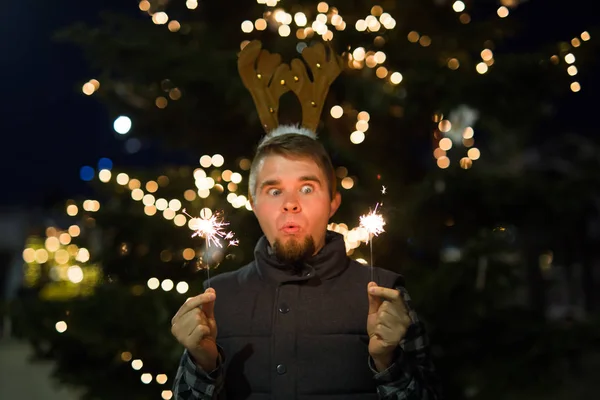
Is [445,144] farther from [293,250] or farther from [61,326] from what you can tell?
[61,326]

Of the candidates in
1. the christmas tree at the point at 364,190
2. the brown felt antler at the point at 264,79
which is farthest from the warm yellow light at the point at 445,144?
the brown felt antler at the point at 264,79

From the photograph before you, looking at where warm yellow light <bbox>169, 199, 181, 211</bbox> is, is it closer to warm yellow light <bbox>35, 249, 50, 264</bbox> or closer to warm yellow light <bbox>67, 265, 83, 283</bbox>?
warm yellow light <bbox>67, 265, 83, 283</bbox>

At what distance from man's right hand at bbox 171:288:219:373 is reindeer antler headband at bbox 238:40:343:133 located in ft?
3.12

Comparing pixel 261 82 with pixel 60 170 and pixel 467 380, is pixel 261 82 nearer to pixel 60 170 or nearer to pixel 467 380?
pixel 467 380

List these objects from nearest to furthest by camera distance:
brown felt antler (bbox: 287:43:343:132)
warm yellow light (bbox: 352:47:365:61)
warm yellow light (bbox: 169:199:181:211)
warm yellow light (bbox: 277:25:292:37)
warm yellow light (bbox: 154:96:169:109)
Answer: brown felt antler (bbox: 287:43:343:132)
warm yellow light (bbox: 352:47:365:61)
warm yellow light (bbox: 277:25:292:37)
warm yellow light (bbox: 169:199:181:211)
warm yellow light (bbox: 154:96:169:109)

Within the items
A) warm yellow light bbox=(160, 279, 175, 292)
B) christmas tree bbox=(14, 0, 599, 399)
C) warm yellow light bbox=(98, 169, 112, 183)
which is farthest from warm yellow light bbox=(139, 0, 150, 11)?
warm yellow light bbox=(160, 279, 175, 292)

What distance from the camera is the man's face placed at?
2158mm

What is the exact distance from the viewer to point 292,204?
2.16m

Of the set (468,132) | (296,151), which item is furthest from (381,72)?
(296,151)

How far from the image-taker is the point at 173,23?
15.1ft

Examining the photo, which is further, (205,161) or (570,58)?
(205,161)

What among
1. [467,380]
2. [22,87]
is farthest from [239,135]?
[22,87]

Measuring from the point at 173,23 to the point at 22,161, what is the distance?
14.9 metres

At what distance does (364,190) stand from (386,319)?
1.82 m
